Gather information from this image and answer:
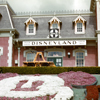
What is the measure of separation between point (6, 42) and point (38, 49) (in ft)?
13.6

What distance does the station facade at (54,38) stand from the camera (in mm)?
20172

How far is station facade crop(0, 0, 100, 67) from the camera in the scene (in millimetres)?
20172

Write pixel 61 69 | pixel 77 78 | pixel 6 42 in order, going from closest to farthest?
pixel 77 78 → pixel 61 69 → pixel 6 42

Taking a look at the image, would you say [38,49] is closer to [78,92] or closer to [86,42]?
[86,42]

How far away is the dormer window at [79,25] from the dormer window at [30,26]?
5.41 m

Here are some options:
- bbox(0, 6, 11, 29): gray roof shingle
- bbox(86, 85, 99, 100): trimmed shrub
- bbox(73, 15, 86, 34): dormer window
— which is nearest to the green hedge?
bbox(86, 85, 99, 100): trimmed shrub

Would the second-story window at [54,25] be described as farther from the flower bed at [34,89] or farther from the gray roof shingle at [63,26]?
the flower bed at [34,89]

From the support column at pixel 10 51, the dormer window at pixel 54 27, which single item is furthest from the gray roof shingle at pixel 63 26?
the support column at pixel 10 51

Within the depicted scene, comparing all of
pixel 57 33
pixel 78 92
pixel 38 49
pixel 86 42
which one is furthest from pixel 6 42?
pixel 78 92

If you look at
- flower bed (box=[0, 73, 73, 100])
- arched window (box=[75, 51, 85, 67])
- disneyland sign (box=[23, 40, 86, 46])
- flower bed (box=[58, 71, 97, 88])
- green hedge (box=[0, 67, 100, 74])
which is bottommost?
flower bed (box=[0, 73, 73, 100])

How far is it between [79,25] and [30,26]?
6556 mm

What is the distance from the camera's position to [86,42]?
2100 cm

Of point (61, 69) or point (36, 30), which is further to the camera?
point (36, 30)

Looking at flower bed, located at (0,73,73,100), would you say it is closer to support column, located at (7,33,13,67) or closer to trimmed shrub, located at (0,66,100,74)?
trimmed shrub, located at (0,66,100,74)
